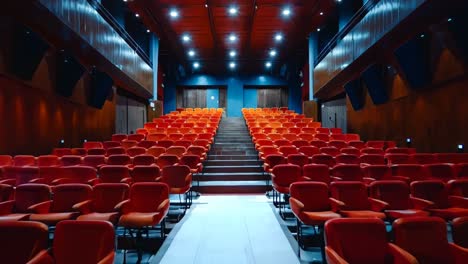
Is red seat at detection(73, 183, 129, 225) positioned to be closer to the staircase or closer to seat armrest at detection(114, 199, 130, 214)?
seat armrest at detection(114, 199, 130, 214)

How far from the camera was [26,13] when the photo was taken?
18.8 feet

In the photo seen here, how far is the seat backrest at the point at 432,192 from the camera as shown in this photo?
3777 millimetres

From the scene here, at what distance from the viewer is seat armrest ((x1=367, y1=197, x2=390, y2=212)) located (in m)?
3.52

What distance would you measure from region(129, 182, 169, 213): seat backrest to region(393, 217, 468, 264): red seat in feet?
7.91

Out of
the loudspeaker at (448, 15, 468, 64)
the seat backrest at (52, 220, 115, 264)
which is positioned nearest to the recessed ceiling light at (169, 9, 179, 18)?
the loudspeaker at (448, 15, 468, 64)

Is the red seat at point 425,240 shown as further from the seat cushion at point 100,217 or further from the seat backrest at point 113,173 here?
the seat backrest at point 113,173

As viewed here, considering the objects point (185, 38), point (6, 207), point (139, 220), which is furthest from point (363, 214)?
point (185, 38)

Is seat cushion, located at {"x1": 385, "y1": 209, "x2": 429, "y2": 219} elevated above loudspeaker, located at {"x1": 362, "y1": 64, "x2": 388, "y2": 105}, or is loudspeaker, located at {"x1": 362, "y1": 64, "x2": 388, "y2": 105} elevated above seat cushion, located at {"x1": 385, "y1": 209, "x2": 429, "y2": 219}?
loudspeaker, located at {"x1": 362, "y1": 64, "x2": 388, "y2": 105}

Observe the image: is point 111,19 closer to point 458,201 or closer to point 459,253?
point 458,201

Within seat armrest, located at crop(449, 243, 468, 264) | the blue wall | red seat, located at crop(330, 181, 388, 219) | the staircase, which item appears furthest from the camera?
the blue wall

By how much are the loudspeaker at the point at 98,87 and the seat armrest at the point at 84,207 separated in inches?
249

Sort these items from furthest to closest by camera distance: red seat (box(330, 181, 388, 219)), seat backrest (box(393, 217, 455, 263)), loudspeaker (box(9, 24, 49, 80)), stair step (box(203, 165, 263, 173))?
stair step (box(203, 165, 263, 173)), loudspeaker (box(9, 24, 49, 80)), red seat (box(330, 181, 388, 219)), seat backrest (box(393, 217, 455, 263))

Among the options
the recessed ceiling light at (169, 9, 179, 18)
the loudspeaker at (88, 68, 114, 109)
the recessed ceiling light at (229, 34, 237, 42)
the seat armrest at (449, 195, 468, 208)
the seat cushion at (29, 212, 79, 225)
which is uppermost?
the recessed ceiling light at (169, 9, 179, 18)

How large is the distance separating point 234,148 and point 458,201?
6.07 m
